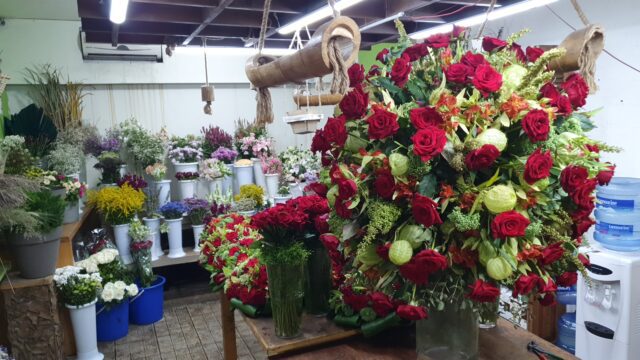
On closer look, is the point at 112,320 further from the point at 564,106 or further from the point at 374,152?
the point at 564,106

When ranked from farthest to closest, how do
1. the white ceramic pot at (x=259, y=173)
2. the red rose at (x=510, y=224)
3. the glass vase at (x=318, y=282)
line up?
1. the white ceramic pot at (x=259, y=173)
2. the glass vase at (x=318, y=282)
3. the red rose at (x=510, y=224)

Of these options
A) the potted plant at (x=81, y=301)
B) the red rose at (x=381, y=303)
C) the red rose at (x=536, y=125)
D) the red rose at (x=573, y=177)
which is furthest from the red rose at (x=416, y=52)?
the potted plant at (x=81, y=301)

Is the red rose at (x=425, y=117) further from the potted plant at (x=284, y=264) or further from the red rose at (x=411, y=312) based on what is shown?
the potted plant at (x=284, y=264)

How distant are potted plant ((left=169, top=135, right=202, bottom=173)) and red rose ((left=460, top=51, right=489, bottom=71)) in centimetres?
423

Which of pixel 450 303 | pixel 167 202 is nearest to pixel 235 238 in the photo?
pixel 450 303

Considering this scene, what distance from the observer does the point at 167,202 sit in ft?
16.0

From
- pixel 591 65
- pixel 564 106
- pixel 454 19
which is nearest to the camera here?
pixel 564 106

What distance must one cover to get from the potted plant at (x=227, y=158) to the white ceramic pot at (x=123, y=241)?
1.19m

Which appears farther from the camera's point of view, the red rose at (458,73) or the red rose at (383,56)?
the red rose at (383,56)

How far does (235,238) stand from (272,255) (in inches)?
35.2

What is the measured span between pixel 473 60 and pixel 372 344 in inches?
36.5

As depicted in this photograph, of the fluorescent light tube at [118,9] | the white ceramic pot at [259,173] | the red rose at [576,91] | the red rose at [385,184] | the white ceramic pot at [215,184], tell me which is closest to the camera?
the red rose at [385,184]

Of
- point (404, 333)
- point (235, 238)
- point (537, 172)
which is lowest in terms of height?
point (404, 333)

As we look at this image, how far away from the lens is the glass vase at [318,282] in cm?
167
